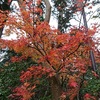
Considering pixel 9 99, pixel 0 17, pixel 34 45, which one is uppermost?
pixel 0 17

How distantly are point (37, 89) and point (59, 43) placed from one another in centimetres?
346

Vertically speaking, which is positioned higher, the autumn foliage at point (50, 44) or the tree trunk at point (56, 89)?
the autumn foliage at point (50, 44)

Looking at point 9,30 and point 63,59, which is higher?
point 9,30

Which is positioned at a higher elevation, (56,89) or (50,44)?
(50,44)

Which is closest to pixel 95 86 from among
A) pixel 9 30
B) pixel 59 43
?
pixel 59 43

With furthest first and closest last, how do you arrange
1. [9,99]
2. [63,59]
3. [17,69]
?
1. [17,69]
2. [9,99]
3. [63,59]

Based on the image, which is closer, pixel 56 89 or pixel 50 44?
pixel 50 44

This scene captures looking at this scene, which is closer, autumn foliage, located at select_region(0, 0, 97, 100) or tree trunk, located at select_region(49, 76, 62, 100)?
autumn foliage, located at select_region(0, 0, 97, 100)

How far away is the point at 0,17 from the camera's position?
22.5 ft

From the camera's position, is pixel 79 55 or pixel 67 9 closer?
pixel 79 55

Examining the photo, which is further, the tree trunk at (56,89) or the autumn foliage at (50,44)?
the tree trunk at (56,89)

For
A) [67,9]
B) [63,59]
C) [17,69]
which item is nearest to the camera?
[63,59]

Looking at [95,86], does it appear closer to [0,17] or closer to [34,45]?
[34,45]

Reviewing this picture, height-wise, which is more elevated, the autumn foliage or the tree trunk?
the autumn foliage
